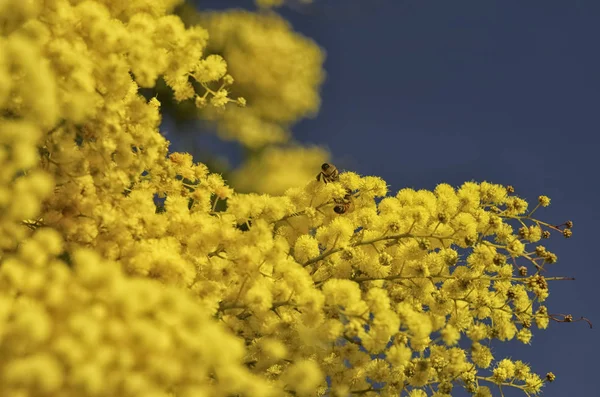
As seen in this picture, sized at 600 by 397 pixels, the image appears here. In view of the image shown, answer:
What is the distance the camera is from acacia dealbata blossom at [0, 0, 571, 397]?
3.00 ft

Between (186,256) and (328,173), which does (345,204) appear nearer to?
(328,173)

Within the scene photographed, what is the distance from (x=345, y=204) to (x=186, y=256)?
475 millimetres

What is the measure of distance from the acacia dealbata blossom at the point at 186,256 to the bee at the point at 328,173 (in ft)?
0.09

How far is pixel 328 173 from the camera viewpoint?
1.74 m

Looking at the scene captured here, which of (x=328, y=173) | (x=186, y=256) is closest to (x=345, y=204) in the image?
(x=328, y=173)

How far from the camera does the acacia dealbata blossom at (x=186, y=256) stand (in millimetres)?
915

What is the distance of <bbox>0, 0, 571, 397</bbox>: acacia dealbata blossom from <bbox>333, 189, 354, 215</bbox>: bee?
0.02 metres

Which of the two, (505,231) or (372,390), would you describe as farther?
(505,231)

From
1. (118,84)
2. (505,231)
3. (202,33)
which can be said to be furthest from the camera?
(505,231)

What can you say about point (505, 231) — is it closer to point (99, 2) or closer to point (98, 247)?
point (98, 247)

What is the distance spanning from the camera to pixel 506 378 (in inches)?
68.9

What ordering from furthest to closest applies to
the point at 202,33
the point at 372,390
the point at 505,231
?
the point at 505,231, the point at 372,390, the point at 202,33

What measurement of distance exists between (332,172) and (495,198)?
0.44 m

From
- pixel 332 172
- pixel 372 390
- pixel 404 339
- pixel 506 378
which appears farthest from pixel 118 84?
pixel 506 378
